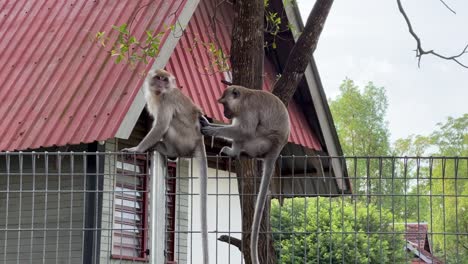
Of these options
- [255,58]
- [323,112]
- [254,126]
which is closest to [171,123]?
[254,126]

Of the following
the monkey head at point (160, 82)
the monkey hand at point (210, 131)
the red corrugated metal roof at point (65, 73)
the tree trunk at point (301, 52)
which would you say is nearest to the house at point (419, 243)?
the monkey hand at point (210, 131)

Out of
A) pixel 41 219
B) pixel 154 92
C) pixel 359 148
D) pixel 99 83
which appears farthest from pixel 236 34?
pixel 359 148

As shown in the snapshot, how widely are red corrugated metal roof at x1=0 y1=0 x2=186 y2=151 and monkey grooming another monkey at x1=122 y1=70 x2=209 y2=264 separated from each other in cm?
461

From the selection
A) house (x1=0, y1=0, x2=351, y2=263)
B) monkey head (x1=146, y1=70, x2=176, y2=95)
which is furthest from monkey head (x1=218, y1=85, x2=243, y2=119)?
house (x1=0, y1=0, x2=351, y2=263)

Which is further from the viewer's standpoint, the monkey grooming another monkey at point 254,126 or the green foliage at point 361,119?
the green foliage at point 361,119

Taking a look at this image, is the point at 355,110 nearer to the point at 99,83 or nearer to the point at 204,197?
the point at 99,83

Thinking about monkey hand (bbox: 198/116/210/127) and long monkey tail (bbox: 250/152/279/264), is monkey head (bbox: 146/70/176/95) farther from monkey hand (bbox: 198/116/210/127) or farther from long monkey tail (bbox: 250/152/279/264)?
long monkey tail (bbox: 250/152/279/264)

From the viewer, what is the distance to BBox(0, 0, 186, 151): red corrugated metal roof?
14234mm

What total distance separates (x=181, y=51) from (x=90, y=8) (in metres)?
1.85

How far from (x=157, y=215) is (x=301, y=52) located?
166 inches

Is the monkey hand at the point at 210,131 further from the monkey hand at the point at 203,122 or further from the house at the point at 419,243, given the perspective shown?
the house at the point at 419,243

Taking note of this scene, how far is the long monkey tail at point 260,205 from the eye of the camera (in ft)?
25.1

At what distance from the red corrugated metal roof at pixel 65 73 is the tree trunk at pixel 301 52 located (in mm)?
2872

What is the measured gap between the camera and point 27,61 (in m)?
16.1
